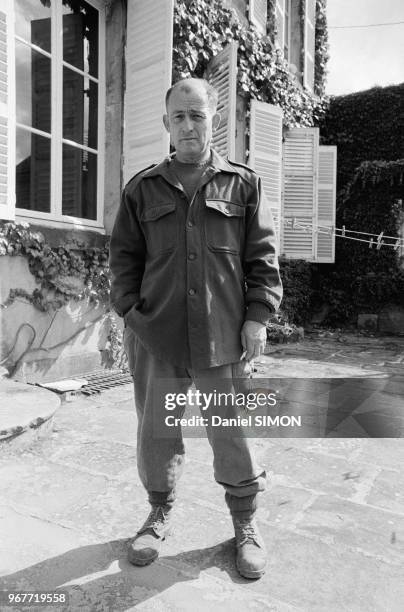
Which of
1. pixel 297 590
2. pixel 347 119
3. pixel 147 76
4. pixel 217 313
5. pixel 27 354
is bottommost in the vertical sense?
pixel 297 590

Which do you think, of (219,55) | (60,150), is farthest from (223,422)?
(219,55)

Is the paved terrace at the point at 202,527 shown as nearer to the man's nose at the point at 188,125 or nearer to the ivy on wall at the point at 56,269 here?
the ivy on wall at the point at 56,269

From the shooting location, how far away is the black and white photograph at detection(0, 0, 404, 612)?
1815 mm

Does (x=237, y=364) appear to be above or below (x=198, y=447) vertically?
above

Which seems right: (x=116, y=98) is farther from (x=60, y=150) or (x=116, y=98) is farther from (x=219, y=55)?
(x=219, y=55)

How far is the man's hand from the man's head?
0.67m

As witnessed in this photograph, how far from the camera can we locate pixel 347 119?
33.6 feet

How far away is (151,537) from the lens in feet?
6.19

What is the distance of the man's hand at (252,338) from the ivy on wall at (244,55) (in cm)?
492

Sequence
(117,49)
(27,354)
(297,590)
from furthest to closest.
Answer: (117,49) → (27,354) → (297,590)

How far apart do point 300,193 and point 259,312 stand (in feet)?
24.8

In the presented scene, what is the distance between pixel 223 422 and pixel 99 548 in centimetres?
68

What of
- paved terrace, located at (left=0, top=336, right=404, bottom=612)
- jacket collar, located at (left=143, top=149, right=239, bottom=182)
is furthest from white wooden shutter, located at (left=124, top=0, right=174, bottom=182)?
jacket collar, located at (left=143, top=149, right=239, bottom=182)

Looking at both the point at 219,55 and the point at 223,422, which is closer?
the point at 223,422
